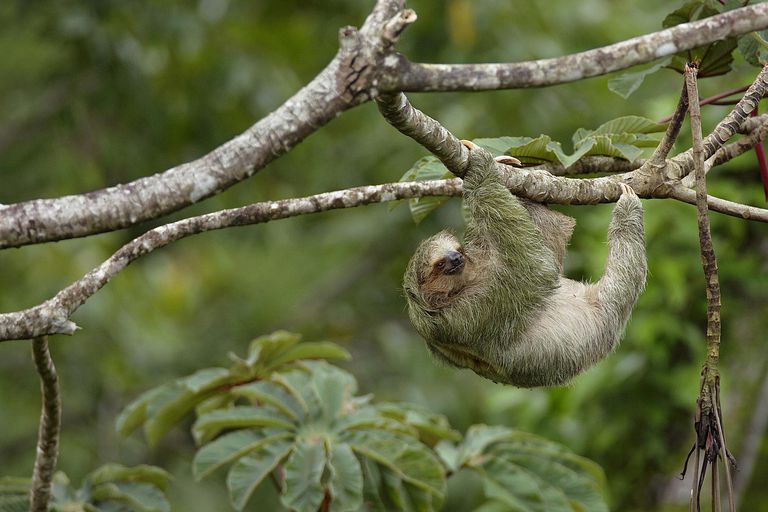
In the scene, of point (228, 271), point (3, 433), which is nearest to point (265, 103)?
point (228, 271)

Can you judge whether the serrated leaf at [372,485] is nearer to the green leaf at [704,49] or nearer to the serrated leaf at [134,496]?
the serrated leaf at [134,496]

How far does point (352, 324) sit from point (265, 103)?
3131 millimetres

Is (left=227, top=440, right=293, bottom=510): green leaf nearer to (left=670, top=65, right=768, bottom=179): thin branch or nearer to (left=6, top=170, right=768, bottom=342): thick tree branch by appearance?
(left=6, top=170, right=768, bottom=342): thick tree branch

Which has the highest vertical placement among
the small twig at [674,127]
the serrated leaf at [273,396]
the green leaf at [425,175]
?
the small twig at [674,127]

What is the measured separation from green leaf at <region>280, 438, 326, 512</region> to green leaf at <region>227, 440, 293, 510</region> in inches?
4.7

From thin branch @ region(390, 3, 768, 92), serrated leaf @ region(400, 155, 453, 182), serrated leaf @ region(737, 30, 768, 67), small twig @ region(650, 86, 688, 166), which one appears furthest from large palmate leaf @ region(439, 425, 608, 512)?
thin branch @ region(390, 3, 768, 92)

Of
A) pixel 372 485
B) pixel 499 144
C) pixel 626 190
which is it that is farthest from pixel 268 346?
pixel 626 190

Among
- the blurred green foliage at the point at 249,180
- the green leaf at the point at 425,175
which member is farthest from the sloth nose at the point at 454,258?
the blurred green foliage at the point at 249,180

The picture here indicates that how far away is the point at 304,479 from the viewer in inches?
154

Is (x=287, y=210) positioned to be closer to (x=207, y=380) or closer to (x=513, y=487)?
(x=207, y=380)

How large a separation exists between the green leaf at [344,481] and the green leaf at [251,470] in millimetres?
254

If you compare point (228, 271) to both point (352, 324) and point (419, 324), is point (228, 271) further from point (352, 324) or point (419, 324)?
point (419, 324)

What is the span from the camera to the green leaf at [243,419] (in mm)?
4246

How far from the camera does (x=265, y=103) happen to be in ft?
30.9
